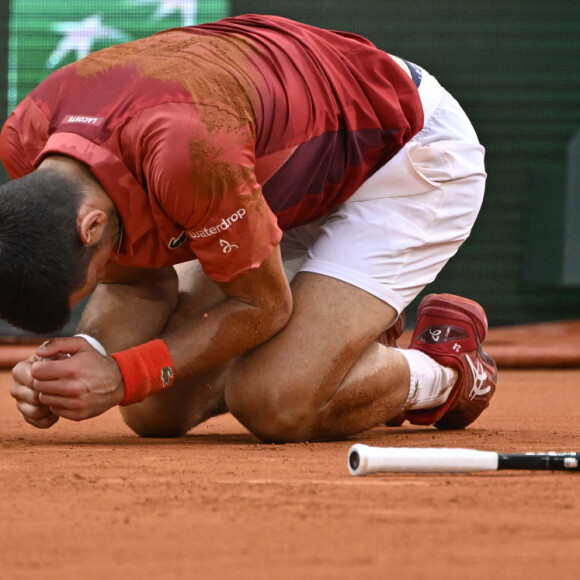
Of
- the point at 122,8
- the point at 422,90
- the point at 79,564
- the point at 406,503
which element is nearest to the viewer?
the point at 79,564

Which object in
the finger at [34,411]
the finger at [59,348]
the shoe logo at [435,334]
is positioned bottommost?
the shoe logo at [435,334]

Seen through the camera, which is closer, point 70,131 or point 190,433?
point 70,131

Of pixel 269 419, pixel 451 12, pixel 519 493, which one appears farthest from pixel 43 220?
pixel 451 12

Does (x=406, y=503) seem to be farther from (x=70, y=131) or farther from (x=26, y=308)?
(x=70, y=131)

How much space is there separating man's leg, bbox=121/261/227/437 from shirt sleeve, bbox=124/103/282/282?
0.49 m

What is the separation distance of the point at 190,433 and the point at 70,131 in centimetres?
97

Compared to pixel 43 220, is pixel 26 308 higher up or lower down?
lower down

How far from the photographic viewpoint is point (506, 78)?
19.2ft

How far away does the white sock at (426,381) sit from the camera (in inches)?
95.2

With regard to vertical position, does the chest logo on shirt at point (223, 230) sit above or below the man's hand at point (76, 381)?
above

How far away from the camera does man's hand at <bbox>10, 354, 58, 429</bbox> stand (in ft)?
6.84

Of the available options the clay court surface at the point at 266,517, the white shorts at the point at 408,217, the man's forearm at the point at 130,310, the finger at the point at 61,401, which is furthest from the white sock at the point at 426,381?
the finger at the point at 61,401

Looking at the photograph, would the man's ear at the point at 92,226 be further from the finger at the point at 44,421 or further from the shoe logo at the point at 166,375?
the finger at the point at 44,421

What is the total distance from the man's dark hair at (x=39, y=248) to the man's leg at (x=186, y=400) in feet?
2.03
